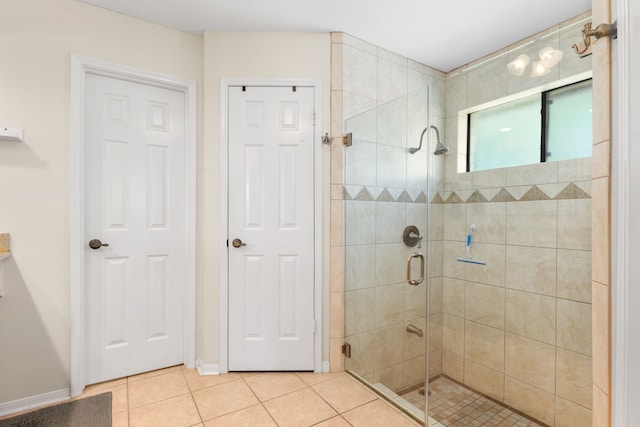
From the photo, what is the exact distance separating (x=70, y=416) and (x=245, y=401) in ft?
3.10

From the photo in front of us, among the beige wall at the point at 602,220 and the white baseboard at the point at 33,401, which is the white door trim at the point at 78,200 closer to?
the white baseboard at the point at 33,401

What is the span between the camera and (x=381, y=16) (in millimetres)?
2086

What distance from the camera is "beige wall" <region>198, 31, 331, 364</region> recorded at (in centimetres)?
221

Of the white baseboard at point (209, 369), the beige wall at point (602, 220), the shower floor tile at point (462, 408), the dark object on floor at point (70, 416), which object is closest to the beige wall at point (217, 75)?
the white baseboard at point (209, 369)

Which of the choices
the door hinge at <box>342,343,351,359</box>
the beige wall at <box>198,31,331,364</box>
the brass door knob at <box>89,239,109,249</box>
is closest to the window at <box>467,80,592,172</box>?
the beige wall at <box>198,31,331,364</box>

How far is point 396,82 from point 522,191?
1377 millimetres

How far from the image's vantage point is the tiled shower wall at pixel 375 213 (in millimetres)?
1944

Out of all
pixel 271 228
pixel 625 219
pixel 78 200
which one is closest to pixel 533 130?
pixel 625 219

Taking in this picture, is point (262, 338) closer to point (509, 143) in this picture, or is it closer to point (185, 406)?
point (185, 406)

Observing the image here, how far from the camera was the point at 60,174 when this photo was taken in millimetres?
1900

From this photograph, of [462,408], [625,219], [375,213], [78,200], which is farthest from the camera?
[375,213]

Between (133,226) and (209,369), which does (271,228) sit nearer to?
(133,226)

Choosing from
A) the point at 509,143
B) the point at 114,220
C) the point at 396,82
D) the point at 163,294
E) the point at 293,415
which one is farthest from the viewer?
the point at 396,82

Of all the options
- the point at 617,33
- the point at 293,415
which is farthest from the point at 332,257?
the point at 617,33
